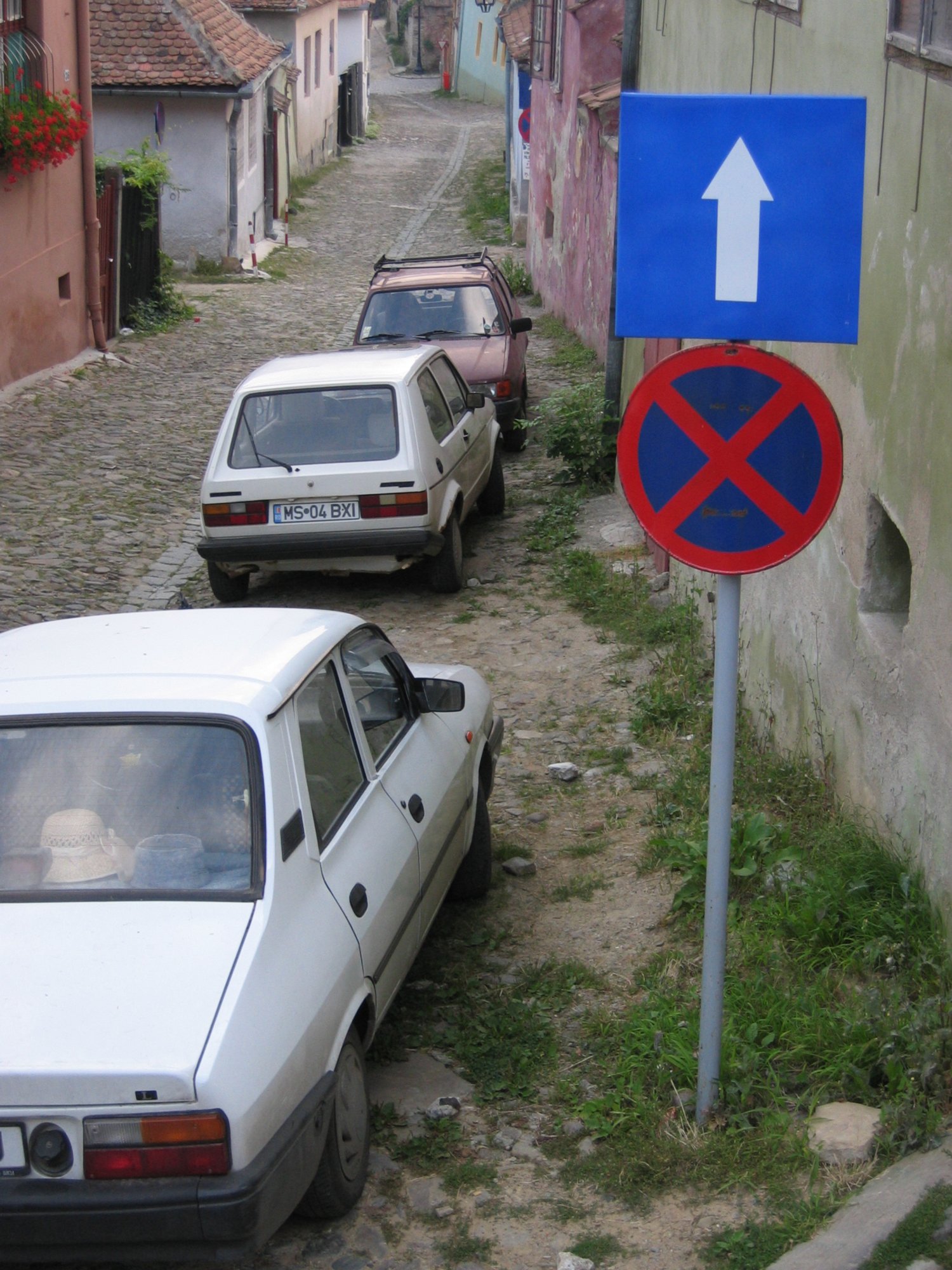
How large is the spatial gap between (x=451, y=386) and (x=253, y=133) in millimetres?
18153

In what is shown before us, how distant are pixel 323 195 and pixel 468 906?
31.0 meters

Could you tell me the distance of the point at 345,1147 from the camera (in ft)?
12.7

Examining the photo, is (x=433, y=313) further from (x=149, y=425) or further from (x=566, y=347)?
(x=566, y=347)

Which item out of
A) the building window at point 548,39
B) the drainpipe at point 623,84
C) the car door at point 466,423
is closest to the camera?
the car door at point 466,423

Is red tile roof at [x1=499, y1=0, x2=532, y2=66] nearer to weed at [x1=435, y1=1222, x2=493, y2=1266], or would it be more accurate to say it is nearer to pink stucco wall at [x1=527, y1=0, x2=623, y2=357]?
pink stucco wall at [x1=527, y1=0, x2=623, y2=357]

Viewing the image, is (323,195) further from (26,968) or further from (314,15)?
(26,968)

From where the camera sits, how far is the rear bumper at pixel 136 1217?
313 centimetres

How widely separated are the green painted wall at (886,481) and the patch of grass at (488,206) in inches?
935

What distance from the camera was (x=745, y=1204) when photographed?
3.79 metres

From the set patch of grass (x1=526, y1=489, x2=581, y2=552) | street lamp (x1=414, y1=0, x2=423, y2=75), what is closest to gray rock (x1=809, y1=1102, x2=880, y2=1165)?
patch of grass (x1=526, y1=489, x2=581, y2=552)

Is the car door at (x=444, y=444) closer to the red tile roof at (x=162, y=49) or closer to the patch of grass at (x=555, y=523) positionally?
the patch of grass at (x=555, y=523)

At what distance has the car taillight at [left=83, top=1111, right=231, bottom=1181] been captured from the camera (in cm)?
312

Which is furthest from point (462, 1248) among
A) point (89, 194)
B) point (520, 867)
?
point (89, 194)

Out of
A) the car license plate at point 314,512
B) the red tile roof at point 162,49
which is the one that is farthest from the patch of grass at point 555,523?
the red tile roof at point 162,49
